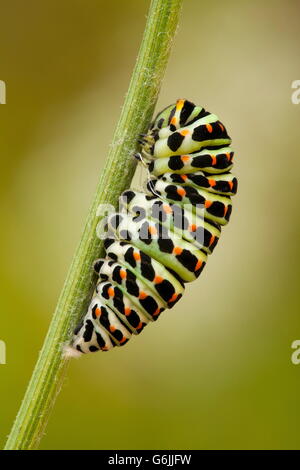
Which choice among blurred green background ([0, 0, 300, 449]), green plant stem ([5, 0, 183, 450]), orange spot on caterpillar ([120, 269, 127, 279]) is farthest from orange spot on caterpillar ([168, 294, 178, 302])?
blurred green background ([0, 0, 300, 449])

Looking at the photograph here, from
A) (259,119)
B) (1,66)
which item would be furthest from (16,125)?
(259,119)

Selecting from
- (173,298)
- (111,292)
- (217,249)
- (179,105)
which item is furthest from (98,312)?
(217,249)

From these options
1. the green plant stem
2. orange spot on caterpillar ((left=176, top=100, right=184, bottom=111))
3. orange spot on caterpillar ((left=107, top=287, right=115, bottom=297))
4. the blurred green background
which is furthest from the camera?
the blurred green background

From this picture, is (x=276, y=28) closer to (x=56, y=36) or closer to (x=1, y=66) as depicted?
(x=56, y=36)

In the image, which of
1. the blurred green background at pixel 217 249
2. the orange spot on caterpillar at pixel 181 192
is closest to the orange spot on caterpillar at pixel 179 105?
the orange spot on caterpillar at pixel 181 192

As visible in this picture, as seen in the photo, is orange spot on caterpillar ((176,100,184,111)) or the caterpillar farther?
orange spot on caterpillar ((176,100,184,111))

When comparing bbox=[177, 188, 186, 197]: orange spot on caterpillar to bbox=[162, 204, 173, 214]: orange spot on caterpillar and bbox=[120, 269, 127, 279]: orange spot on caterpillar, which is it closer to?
bbox=[162, 204, 173, 214]: orange spot on caterpillar
